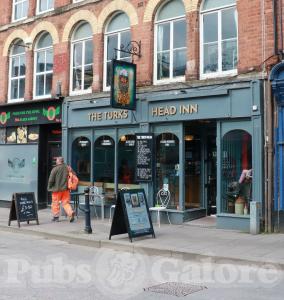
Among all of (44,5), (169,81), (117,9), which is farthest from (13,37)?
(169,81)

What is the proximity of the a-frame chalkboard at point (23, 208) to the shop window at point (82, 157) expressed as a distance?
8.99 ft

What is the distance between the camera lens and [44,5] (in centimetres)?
1755

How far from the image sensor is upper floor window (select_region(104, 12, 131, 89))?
48.7ft

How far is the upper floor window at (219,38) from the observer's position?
1251 centimetres

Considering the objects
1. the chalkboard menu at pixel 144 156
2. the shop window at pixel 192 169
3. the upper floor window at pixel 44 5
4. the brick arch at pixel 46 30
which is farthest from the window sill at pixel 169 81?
the upper floor window at pixel 44 5

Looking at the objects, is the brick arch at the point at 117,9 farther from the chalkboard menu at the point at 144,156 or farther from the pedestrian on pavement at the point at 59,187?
the pedestrian on pavement at the point at 59,187

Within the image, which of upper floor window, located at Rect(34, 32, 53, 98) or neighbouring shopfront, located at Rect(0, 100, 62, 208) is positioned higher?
upper floor window, located at Rect(34, 32, 53, 98)

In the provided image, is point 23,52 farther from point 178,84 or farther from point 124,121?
point 178,84

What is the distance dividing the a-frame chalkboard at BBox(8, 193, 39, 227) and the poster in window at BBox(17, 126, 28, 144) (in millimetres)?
4864

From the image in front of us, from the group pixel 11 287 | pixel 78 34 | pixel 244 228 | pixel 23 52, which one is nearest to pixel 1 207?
pixel 23 52

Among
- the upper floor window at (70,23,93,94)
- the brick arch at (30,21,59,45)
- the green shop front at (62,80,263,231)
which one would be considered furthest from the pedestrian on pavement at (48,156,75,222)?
the brick arch at (30,21,59,45)

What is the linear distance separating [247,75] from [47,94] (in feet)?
26.0

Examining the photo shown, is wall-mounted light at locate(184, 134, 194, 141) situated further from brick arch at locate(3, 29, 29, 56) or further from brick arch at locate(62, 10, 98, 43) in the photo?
brick arch at locate(3, 29, 29, 56)

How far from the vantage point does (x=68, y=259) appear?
887 centimetres
